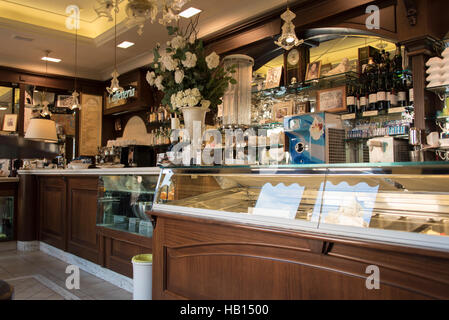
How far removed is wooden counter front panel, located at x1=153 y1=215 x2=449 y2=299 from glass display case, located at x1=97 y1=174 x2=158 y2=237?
94 cm

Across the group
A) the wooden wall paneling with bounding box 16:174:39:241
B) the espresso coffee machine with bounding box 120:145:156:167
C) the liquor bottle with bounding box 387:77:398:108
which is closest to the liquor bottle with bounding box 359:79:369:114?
the liquor bottle with bounding box 387:77:398:108

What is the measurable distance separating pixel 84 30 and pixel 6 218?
123 inches

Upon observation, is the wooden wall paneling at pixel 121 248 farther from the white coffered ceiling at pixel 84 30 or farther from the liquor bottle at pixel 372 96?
the white coffered ceiling at pixel 84 30

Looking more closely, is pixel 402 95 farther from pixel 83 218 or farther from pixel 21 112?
pixel 21 112

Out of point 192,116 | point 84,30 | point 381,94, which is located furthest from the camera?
point 84,30

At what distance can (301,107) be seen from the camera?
14.7 ft

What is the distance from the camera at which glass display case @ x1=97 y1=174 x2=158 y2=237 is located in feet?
10.0

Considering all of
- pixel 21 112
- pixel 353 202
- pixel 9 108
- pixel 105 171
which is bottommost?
pixel 353 202

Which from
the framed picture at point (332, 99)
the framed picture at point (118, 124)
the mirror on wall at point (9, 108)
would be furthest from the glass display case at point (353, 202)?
the mirror on wall at point (9, 108)

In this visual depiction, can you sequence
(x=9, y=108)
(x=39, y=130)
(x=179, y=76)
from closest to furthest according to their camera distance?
(x=179, y=76)
(x=39, y=130)
(x=9, y=108)

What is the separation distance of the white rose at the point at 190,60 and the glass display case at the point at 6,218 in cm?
442

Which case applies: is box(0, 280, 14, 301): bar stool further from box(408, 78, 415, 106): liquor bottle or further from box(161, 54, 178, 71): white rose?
box(408, 78, 415, 106): liquor bottle

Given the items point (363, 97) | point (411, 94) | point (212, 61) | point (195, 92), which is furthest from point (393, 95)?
point (195, 92)

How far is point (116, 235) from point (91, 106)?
5.13m
